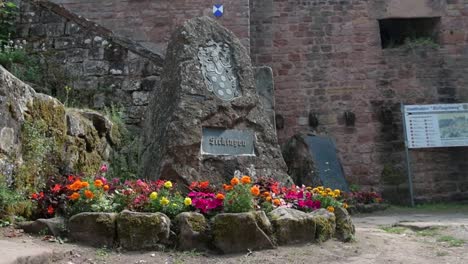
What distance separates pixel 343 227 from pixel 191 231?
134cm

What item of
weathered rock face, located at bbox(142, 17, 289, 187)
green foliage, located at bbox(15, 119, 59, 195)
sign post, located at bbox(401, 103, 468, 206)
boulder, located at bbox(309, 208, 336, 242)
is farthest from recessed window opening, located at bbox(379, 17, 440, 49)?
green foliage, located at bbox(15, 119, 59, 195)

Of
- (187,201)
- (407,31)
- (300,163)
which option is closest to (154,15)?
(300,163)

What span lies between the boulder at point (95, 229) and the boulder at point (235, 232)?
68 cm

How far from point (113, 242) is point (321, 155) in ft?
20.4

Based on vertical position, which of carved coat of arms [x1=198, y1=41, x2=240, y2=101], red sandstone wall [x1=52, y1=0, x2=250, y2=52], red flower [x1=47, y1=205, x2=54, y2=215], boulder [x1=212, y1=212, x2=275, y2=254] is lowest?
boulder [x1=212, y1=212, x2=275, y2=254]

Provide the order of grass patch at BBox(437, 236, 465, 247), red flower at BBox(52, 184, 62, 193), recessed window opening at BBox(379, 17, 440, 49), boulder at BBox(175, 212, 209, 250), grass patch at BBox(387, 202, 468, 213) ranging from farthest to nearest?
recessed window opening at BBox(379, 17, 440, 49)
grass patch at BBox(387, 202, 468, 213)
grass patch at BBox(437, 236, 465, 247)
red flower at BBox(52, 184, 62, 193)
boulder at BBox(175, 212, 209, 250)

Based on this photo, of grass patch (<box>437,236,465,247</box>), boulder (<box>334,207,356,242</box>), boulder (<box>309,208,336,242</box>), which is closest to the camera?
boulder (<box>309,208,336,242</box>)

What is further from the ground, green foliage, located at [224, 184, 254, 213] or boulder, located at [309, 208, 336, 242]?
green foliage, located at [224, 184, 254, 213]

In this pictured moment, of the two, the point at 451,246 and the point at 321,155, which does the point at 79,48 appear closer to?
the point at 321,155

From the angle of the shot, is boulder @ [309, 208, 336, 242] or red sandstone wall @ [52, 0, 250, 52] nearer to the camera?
boulder @ [309, 208, 336, 242]

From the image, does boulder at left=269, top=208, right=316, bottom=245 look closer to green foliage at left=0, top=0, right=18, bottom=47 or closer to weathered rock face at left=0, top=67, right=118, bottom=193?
weathered rock face at left=0, top=67, right=118, bottom=193

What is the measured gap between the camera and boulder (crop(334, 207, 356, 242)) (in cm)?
402

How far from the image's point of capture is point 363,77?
10.8 metres

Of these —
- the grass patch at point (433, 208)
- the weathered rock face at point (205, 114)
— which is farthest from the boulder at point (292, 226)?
the grass patch at point (433, 208)
